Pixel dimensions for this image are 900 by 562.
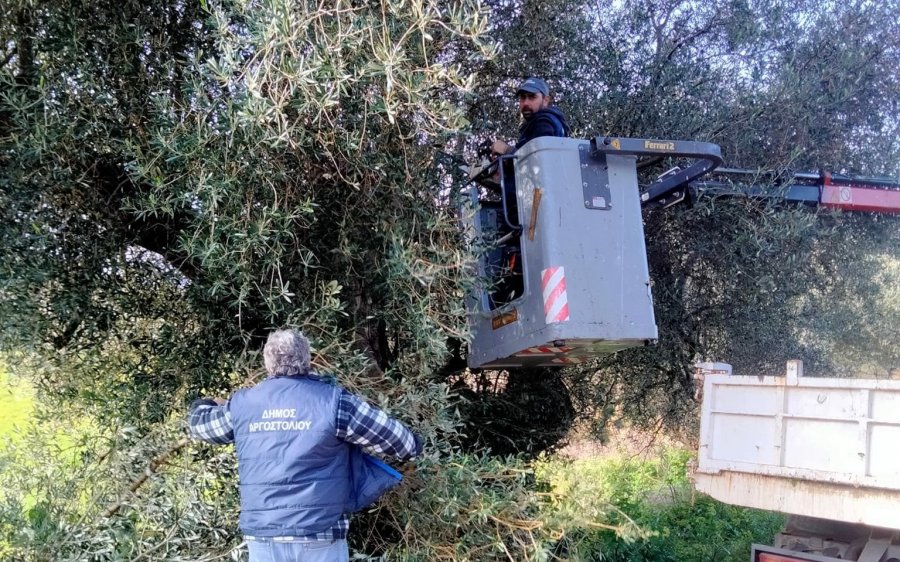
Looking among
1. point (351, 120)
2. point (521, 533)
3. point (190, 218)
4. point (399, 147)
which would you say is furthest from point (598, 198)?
point (190, 218)

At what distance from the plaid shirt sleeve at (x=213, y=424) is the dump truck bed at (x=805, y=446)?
326 centimetres

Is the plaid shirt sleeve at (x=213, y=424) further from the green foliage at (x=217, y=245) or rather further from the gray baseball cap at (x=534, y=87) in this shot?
the gray baseball cap at (x=534, y=87)

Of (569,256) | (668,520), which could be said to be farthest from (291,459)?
(668,520)

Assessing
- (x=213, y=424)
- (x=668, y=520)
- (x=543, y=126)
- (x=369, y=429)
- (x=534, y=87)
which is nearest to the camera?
(x=369, y=429)

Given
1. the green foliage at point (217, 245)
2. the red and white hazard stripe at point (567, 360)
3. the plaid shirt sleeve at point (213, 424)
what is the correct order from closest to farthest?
the plaid shirt sleeve at point (213, 424) → the green foliage at point (217, 245) → the red and white hazard stripe at point (567, 360)

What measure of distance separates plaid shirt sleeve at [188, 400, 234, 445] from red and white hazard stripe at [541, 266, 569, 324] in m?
2.04

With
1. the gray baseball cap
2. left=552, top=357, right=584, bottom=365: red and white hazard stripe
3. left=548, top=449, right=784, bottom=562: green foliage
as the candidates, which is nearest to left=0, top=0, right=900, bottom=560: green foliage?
the gray baseball cap

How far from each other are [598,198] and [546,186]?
36 cm

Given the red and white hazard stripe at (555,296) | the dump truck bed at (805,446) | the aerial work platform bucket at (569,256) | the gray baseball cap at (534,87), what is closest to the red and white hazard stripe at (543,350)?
the aerial work platform bucket at (569,256)

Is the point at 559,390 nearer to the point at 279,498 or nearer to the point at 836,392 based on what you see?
the point at 836,392

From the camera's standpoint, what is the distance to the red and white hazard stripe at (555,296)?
4773 millimetres

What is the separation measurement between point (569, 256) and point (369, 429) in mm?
1847

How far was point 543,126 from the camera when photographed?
5.42 metres

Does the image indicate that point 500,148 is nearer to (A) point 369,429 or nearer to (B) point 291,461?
(A) point 369,429
